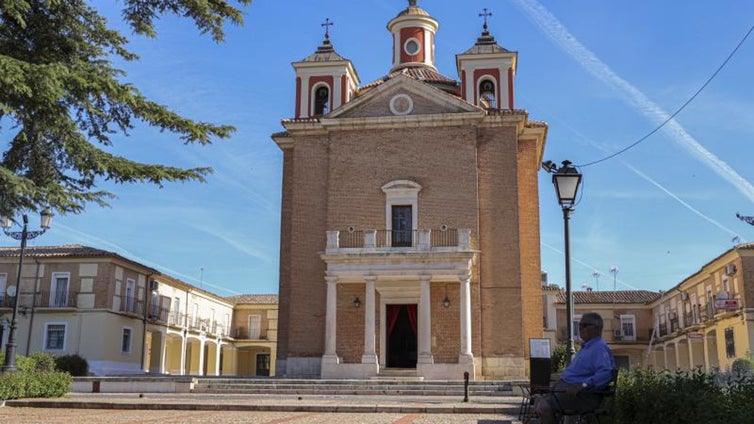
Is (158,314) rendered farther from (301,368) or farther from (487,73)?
(487,73)

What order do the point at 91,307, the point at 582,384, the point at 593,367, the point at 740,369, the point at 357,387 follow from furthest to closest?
the point at 91,307
the point at 357,387
the point at 740,369
the point at 593,367
the point at 582,384

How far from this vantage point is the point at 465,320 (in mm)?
24484

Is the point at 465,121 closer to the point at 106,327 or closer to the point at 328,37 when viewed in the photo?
the point at 328,37

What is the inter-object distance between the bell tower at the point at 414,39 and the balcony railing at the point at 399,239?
970 centimetres

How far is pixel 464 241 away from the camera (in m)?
24.9

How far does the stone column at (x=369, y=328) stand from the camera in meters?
24.5

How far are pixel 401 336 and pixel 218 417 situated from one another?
51.9 feet

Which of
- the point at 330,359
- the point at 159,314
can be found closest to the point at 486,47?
the point at 330,359

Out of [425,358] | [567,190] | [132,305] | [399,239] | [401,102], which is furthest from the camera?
[132,305]

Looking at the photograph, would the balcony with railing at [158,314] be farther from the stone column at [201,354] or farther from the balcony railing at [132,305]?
the stone column at [201,354]

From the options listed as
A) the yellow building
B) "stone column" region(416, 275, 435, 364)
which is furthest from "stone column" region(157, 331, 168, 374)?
the yellow building

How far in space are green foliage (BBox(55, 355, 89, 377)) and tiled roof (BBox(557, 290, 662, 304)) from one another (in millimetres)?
31560

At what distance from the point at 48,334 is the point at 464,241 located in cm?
2067

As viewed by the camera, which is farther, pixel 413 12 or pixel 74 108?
pixel 413 12
